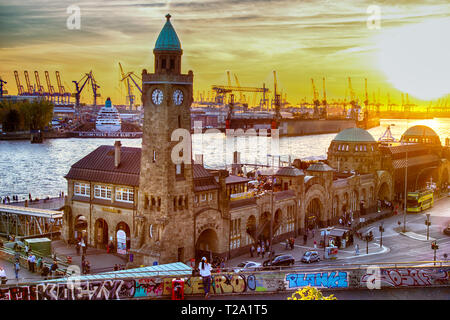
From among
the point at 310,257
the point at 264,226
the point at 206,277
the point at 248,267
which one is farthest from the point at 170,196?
the point at 206,277

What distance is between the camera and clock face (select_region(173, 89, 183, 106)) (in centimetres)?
5016

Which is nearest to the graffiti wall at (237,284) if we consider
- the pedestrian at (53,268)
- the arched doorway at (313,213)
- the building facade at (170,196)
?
the pedestrian at (53,268)

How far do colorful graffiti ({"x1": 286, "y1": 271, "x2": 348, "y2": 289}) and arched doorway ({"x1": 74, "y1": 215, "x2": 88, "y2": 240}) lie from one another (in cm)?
2726

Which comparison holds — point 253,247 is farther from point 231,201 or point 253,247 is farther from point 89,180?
point 89,180

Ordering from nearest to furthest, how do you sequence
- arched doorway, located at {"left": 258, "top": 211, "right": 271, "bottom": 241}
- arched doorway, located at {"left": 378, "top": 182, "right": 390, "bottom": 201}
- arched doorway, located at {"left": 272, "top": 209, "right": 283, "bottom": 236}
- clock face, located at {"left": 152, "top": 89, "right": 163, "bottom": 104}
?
clock face, located at {"left": 152, "top": 89, "right": 163, "bottom": 104}, arched doorway, located at {"left": 258, "top": 211, "right": 271, "bottom": 241}, arched doorway, located at {"left": 272, "top": 209, "right": 283, "bottom": 236}, arched doorway, located at {"left": 378, "top": 182, "right": 390, "bottom": 201}

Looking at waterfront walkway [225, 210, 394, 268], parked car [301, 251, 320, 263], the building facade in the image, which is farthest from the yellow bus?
parked car [301, 251, 320, 263]

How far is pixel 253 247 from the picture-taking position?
5691 centimetres

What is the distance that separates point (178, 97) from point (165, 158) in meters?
5.51

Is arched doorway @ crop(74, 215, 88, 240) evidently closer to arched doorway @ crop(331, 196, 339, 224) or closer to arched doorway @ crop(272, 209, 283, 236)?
arched doorway @ crop(272, 209, 283, 236)

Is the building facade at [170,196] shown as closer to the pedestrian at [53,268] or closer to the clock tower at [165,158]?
the clock tower at [165,158]

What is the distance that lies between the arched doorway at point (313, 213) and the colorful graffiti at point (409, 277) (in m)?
28.3

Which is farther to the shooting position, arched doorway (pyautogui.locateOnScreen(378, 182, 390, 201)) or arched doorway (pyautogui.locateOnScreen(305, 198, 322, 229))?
arched doorway (pyautogui.locateOnScreen(378, 182, 390, 201))
